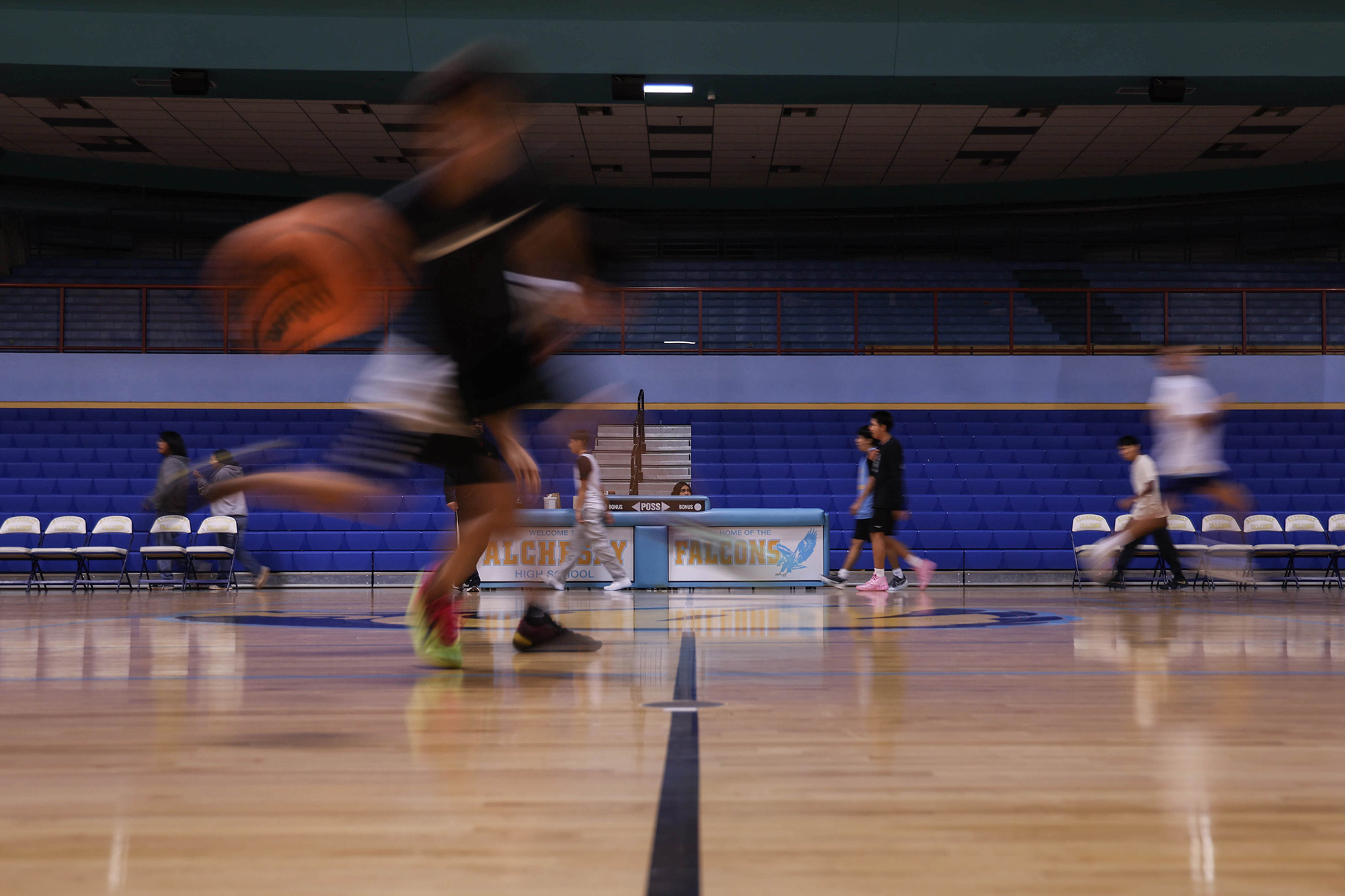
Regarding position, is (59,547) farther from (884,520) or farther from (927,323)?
(927,323)

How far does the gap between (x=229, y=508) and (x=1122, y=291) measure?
→ 12551 millimetres

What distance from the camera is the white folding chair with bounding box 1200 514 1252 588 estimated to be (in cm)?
1117

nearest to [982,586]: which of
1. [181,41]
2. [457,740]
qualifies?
[457,740]

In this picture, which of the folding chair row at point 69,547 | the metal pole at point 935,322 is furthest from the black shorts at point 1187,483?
the folding chair row at point 69,547

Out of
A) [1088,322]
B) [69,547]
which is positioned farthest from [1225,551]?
[69,547]

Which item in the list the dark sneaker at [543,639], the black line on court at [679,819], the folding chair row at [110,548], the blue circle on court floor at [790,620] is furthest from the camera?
the folding chair row at [110,548]

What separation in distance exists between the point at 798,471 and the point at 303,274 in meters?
10.9

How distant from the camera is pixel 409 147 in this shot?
752 inches

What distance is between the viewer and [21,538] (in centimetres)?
1179

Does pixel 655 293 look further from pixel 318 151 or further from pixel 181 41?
pixel 181 41

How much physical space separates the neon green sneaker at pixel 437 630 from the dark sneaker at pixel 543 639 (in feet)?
1.59

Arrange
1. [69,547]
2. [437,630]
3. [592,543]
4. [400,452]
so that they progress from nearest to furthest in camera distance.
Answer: [400,452] → [437,630] → [592,543] → [69,547]

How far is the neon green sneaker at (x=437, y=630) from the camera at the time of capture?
3750 millimetres

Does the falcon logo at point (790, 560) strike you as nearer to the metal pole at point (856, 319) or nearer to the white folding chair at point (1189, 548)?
the white folding chair at point (1189, 548)
